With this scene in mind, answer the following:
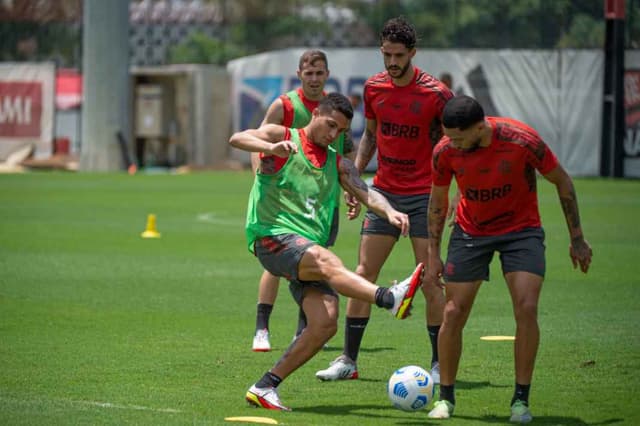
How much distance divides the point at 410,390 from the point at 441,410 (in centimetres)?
25

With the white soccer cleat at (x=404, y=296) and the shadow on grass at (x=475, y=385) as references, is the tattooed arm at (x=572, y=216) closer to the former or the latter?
the white soccer cleat at (x=404, y=296)

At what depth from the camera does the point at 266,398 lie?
8.47 meters

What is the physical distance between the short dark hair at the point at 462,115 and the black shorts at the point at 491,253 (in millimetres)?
828

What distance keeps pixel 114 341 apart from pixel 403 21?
3801 mm

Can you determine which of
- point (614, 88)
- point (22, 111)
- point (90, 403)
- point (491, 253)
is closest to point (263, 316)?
point (90, 403)

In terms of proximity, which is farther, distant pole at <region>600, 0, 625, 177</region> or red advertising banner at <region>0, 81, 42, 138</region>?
red advertising banner at <region>0, 81, 42, 138</region>

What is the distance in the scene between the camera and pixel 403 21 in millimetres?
9859

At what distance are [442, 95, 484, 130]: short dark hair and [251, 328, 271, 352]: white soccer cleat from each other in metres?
3.57

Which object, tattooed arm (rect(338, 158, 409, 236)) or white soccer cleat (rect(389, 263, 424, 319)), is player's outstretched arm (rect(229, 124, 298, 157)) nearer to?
tattooed arm (rect(338, 158, 409, 236))

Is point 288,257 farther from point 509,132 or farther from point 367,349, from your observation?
point 367,349

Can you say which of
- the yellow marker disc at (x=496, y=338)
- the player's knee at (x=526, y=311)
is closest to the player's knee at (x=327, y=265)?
the player's knee at (x=526, y=311)

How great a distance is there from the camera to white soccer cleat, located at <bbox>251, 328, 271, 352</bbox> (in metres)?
10.9

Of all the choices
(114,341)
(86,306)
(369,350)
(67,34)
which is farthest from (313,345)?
(67,34)

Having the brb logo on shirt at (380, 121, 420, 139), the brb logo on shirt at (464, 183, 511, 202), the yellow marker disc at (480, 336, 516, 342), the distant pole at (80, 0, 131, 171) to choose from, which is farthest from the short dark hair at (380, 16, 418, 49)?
the distant pole at (80, 0, 131, 171)
